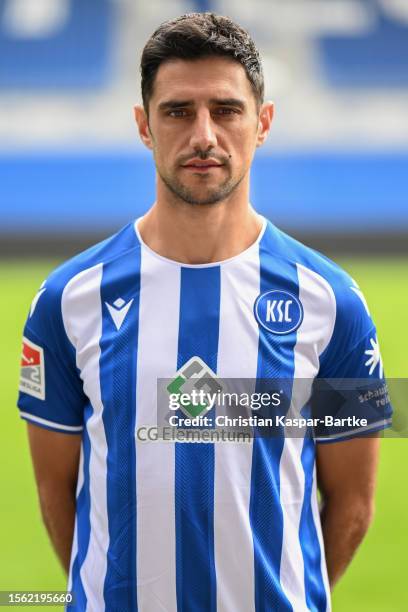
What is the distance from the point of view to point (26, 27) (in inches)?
600

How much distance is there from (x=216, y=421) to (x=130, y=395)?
16 centimetres

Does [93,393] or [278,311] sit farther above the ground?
[278,311]

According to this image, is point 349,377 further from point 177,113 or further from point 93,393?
point 177,113

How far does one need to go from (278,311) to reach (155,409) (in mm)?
281

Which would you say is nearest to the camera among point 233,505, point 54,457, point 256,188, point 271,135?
point 233,505

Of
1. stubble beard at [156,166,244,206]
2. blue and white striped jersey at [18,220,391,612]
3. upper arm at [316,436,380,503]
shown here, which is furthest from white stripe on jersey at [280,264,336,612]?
stubble beard at [156,166,244,206]

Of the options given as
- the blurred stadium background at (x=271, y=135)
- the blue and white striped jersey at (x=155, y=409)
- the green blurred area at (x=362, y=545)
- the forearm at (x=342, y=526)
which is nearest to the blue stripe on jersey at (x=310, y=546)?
the blue and white striped jersey at (x=155, y=409)

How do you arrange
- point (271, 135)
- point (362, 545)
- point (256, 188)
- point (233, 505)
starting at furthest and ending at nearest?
point (271, 135) → point (256, 188) → point (362, 545) → point (233, 505)

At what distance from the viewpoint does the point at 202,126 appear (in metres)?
1.67

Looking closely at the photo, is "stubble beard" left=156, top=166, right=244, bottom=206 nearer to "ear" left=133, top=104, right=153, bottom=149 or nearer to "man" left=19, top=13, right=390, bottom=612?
"man" left=19, top=13, right=390, bottom=612

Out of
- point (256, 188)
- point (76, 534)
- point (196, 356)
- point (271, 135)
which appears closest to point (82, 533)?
point (76, 534)

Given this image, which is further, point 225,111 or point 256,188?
point 256,188

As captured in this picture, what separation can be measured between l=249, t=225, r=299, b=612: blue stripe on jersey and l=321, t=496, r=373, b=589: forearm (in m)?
0.23

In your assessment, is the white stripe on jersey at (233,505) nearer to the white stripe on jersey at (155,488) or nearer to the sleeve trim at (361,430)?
the white stripe on jersey at (155,488)
